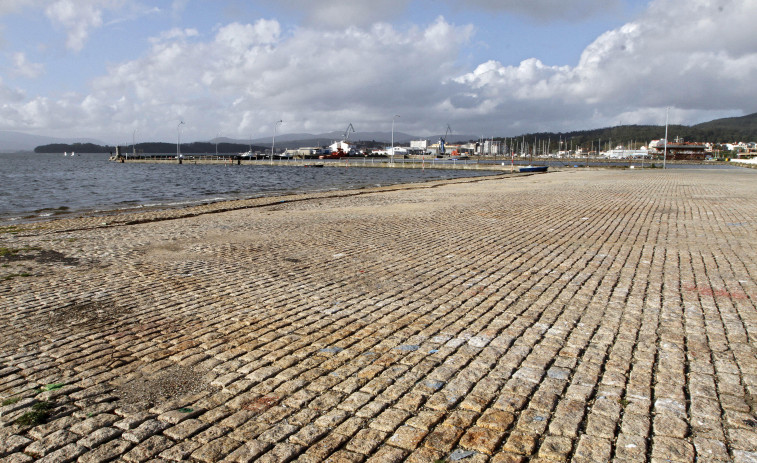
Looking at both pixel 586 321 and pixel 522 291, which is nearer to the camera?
pixel 586 321

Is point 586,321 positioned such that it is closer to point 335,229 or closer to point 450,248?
point 450,248

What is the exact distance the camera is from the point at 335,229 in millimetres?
13266

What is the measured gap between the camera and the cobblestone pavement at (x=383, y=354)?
3.46 m

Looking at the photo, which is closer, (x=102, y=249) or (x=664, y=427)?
(x=664, y=427)

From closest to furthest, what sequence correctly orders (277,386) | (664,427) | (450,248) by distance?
(664,427) → (277,386) → (450,248)

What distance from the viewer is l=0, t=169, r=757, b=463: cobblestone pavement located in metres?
3.46

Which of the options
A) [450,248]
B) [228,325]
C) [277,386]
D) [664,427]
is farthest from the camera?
[450,248]

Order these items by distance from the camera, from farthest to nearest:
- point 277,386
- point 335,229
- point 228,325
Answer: point 335,229 < point 228,325 < point 277,386

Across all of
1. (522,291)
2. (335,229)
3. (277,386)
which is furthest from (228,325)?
(335,229)

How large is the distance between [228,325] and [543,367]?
3.24 m

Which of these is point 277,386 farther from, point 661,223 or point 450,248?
point 661,223

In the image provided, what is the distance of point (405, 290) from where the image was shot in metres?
7.06

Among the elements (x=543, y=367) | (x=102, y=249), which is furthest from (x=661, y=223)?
(x=102, y=249)

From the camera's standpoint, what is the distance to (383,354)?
4.82m
